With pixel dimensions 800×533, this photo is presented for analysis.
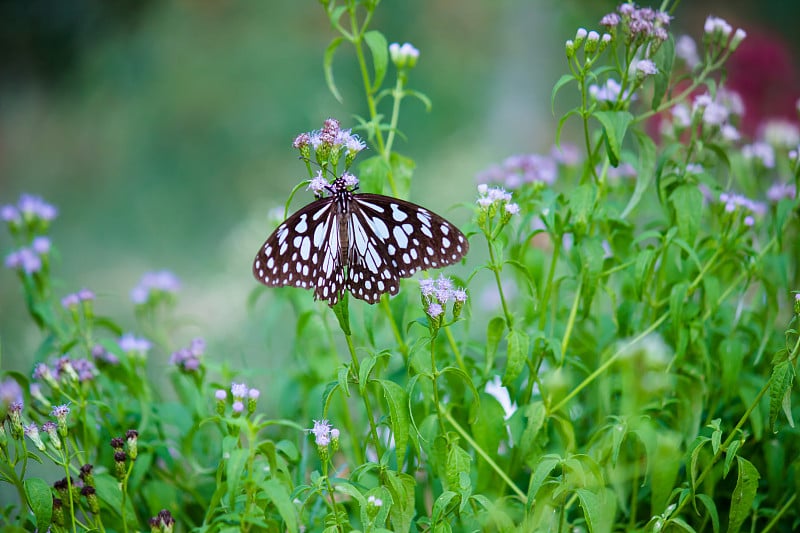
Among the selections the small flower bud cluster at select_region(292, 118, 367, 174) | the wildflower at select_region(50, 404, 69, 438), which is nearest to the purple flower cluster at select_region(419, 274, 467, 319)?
the small flower bud cluster at select_region(292, 118, 367, 174)

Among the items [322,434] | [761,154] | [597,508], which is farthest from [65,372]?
[761,154]

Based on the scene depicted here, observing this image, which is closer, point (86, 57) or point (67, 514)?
point (67, 514)

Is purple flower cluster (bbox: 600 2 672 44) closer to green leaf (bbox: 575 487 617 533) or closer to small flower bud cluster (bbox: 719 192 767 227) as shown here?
small flower bud cluster (bbox: 719 192 767 227)

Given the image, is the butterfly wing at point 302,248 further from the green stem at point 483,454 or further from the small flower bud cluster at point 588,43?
the small flower bud cluster at point 588,43

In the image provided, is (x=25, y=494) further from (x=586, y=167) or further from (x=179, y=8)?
(x=179, y=8)

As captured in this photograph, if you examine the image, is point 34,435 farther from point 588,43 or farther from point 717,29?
point 717,29

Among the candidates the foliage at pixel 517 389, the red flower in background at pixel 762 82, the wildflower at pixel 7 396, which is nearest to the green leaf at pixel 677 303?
the foliage at pixel 517 389

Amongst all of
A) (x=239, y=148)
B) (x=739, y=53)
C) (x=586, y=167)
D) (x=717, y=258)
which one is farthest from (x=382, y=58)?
(x=239, y=148)
